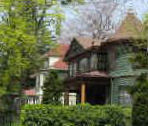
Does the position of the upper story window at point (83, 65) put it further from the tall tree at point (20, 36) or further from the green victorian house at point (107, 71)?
the tall tree at point (20, 36)

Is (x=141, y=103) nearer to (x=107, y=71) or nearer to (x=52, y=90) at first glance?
(x=52, y=90)

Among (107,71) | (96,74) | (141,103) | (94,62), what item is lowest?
(141,103)

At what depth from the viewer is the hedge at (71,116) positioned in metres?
21.4

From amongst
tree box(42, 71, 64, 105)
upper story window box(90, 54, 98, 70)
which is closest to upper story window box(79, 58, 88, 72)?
upper story window box(90, 54, 98, 70)

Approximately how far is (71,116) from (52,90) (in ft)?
21.2

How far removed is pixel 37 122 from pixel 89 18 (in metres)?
29.3

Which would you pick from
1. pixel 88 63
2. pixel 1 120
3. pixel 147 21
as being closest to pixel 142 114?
pixel 147 21

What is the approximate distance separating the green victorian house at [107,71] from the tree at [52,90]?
262 centimetres

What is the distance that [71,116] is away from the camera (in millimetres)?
21547

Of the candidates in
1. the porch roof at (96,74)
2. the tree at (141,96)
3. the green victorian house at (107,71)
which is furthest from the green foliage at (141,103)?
the porch roof at (96,74)

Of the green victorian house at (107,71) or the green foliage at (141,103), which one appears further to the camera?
the green victorian house at (107,71)

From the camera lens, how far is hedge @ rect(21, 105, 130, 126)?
21359 millimetres

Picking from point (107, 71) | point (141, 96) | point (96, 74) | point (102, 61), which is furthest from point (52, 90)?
point (102, 61)

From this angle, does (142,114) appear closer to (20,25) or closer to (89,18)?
(20,25)
